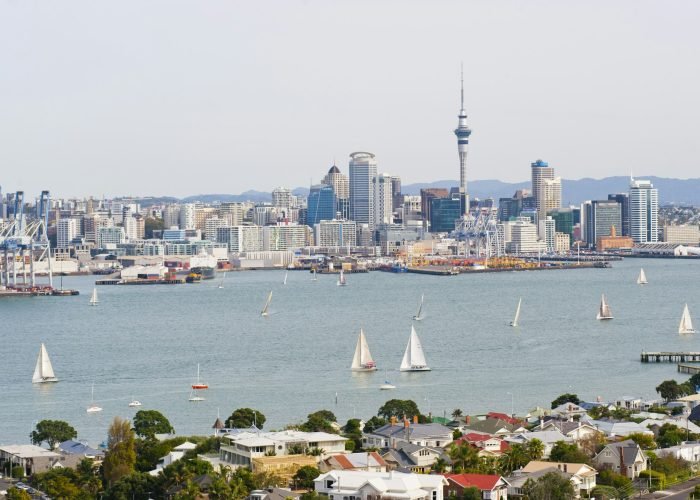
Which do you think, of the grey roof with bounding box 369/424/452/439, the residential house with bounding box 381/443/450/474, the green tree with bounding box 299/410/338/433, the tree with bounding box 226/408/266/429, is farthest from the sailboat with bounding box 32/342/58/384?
the residential house with bounding box 381/443/450/474

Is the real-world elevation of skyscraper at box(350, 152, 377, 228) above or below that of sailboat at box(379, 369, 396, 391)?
above

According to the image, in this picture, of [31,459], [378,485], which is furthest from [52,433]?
[378,485]

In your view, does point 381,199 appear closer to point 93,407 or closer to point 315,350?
point 315,350

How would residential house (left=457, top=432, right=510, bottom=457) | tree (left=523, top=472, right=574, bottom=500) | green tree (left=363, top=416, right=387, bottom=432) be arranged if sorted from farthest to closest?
green tree (left=363, top=416, right=387, bottom=432)
residential house (left=457, top=432, right=510, bottom=457)
tree (left=523, top=472, right=574, bottom=500)

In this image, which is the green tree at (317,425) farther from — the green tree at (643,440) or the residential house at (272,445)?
the green tree at (643,440)

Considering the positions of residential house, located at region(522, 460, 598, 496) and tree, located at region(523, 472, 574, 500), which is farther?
residential house, located at region(522, 460, 598, 496)

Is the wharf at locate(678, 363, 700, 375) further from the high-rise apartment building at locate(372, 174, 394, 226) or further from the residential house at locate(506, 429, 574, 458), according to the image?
the high-rise apartment building at locate(372, 174, 394, 226)

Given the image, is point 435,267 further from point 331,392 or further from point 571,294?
point 331,392
